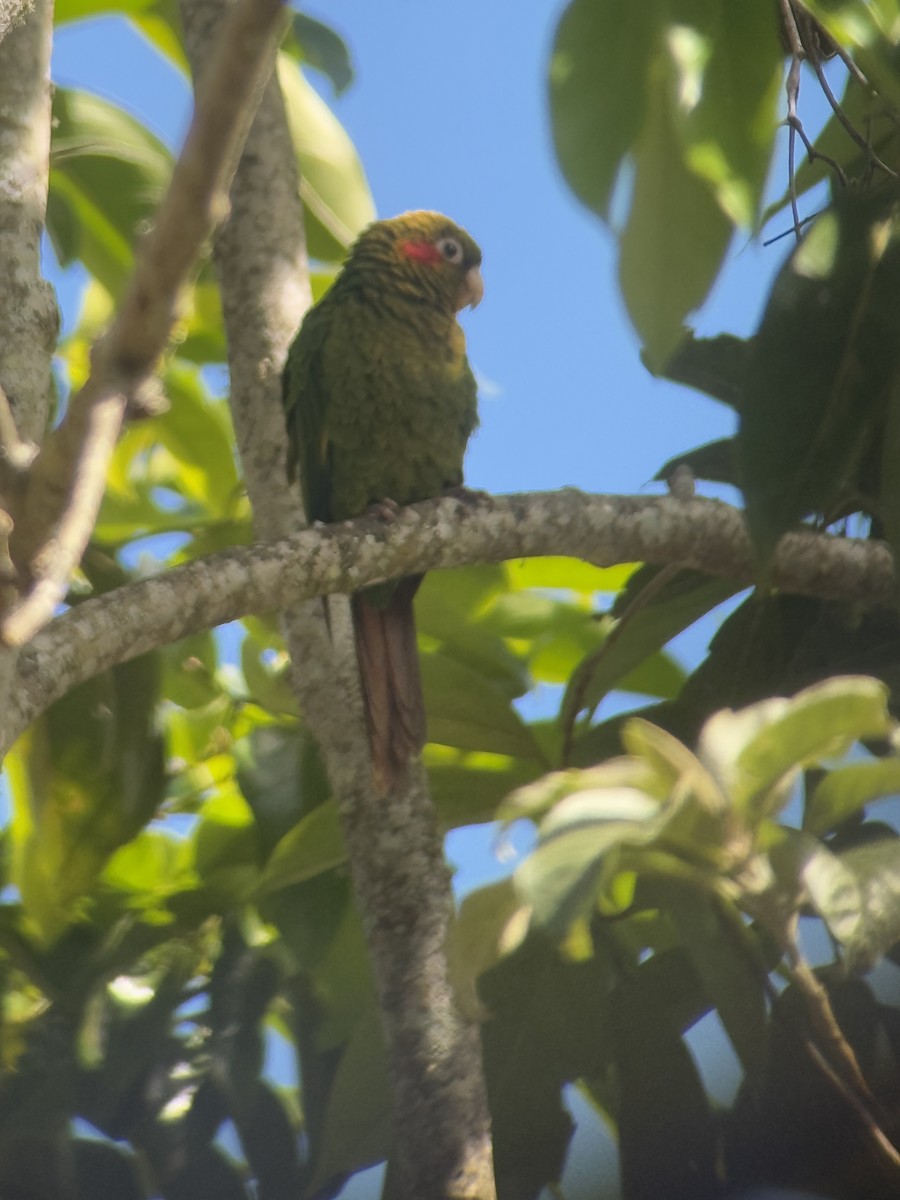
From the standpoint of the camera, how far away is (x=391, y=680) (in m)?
1.63

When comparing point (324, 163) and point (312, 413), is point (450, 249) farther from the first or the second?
point (312, 413)

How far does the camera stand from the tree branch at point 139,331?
597mm

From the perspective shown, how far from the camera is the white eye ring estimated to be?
236cm

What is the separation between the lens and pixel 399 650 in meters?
1.69

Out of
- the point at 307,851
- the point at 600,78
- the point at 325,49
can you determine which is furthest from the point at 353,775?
the point at 325,49

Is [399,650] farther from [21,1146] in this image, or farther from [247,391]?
[21,1146]

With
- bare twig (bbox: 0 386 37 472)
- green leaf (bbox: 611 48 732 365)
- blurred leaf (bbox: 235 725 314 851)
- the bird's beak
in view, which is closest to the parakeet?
the bird's beak

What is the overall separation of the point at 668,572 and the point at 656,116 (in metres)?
0.49

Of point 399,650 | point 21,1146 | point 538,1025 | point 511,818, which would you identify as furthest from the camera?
point 399,650

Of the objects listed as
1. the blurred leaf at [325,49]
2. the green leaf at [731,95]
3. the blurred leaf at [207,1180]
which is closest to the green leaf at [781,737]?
the green leaf at [731,95]

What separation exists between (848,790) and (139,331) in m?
0.51

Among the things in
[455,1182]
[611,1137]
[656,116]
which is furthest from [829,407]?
[455,1182]

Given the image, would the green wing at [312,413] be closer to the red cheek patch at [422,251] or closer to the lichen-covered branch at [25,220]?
the red cheek patch at [422,251]

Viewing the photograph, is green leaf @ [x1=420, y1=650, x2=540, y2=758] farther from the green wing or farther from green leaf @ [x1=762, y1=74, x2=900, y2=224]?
green leaf @ [x1=762, y1=74, x2=900, y2=224]
